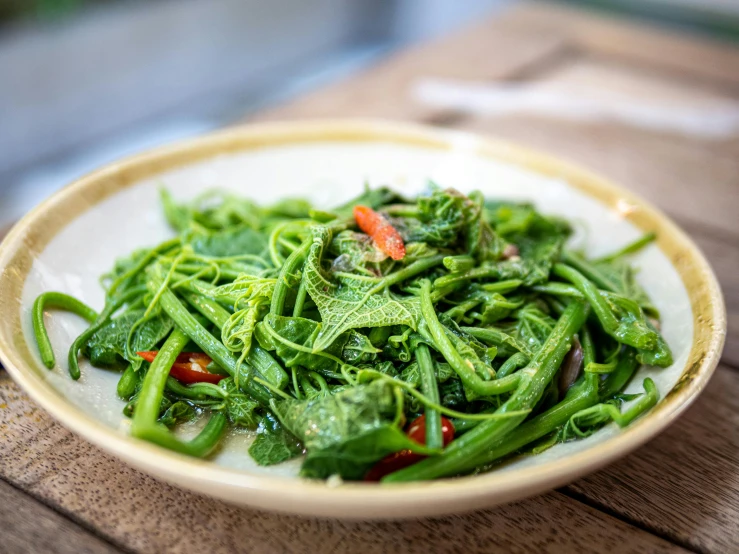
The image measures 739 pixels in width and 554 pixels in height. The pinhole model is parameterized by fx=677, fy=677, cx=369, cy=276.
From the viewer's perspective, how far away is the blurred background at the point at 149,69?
5.29 meters

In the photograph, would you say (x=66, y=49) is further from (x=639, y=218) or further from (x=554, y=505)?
(x=554, y=505)

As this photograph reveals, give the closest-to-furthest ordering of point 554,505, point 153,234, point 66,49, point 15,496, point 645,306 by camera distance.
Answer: point 15,496 → point 554,505 → point 645,306 → point 153,234 → point 66,49

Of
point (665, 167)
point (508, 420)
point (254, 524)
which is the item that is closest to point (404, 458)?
point (508, 420)

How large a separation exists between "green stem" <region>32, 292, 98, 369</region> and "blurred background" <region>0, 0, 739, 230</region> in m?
1.95

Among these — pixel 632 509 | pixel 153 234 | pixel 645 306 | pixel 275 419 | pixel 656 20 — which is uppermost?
pixel 153 234

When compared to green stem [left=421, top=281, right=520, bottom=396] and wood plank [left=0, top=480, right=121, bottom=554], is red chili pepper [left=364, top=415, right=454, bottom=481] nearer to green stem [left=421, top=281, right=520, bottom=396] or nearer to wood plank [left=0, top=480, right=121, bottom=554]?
green stem [left=421, top=281, right=520, bottom=396]

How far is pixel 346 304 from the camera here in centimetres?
178

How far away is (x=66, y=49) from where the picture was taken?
560cm

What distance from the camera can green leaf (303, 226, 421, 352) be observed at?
1724 mm

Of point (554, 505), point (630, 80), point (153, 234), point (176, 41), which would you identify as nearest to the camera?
point (554, 505)

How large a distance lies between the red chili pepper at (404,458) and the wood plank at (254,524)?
135 mm

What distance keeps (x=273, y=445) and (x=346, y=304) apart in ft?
1.32

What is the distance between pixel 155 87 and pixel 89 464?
563cm

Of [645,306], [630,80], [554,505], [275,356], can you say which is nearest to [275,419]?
[275,356]
